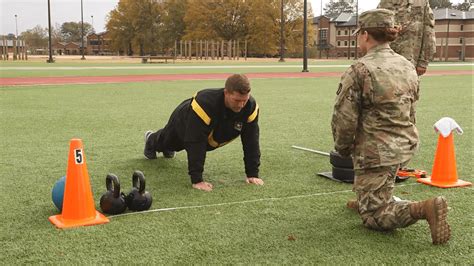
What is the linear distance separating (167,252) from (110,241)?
46 centimetres

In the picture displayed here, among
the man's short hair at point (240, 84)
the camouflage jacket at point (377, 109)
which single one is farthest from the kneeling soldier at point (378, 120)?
the man's short hair at point (240, 84)

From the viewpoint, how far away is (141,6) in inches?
3541

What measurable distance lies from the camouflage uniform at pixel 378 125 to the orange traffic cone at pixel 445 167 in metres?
1.41

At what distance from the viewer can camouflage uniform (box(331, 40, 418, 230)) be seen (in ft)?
12.8

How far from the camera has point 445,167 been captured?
5.31 meters

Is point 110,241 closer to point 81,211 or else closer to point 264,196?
point 81,211

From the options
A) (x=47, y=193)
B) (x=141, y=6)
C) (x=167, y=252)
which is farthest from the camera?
(x=141, y=6)

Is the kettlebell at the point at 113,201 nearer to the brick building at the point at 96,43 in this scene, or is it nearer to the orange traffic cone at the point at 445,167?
the orange traffic cone at the point at 445,167

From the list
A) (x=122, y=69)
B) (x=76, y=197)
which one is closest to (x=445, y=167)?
(x=76, y=197)

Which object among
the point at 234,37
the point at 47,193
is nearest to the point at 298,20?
the point at 234,37

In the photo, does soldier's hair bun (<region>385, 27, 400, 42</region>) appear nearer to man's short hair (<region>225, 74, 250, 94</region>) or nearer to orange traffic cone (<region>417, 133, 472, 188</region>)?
man's short hair (<region>225, 74, 250, 94</region>)

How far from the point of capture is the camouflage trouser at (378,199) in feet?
12.8

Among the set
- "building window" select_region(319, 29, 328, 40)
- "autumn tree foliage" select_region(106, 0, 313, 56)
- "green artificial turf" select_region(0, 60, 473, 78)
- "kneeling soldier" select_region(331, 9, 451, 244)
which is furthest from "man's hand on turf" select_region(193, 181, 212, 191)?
"building window" select_region(319, 29, 328, 40)

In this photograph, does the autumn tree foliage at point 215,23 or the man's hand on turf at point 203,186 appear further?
the autumn tree foliage at point 215,23
